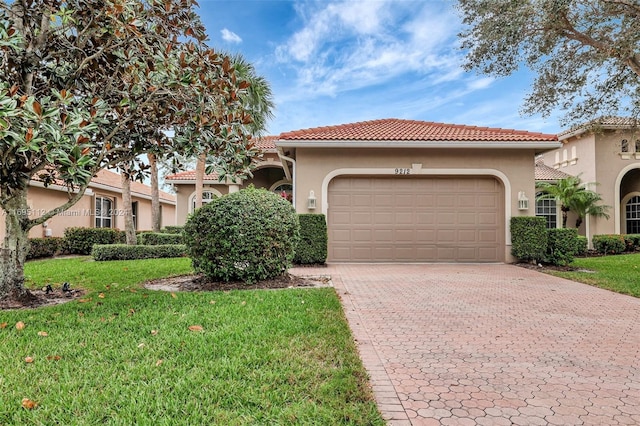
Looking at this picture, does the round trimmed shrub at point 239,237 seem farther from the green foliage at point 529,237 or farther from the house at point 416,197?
→ the green foliage at point 529,237

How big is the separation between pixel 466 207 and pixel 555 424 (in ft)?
31.0

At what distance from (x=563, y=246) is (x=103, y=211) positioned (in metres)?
19.6

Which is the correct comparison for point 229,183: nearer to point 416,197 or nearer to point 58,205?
point 58,205

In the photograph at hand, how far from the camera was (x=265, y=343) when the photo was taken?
3723 mm

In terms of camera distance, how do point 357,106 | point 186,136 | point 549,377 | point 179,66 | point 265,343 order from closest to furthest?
point 549,377 < point 265,343 < point 179,66 < point 186,136 < point 357,106

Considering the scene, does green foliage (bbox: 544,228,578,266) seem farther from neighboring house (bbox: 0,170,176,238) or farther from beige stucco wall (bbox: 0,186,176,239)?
beige stucco wall (bbox: 0,186,176,239)

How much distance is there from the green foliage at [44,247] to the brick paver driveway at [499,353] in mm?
11977

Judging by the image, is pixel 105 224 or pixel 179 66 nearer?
pixel 179 66

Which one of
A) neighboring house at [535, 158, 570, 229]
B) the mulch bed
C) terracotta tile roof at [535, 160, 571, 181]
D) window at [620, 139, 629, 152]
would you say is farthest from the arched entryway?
the mulch bed

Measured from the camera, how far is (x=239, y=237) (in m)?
6.59

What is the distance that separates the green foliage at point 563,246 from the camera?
10.4 metres

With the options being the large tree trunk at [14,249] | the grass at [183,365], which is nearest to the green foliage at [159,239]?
the large tree trunk at [14,249]

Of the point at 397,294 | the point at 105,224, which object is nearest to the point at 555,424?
the point at 397,294

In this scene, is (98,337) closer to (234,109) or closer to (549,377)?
(234,109)
